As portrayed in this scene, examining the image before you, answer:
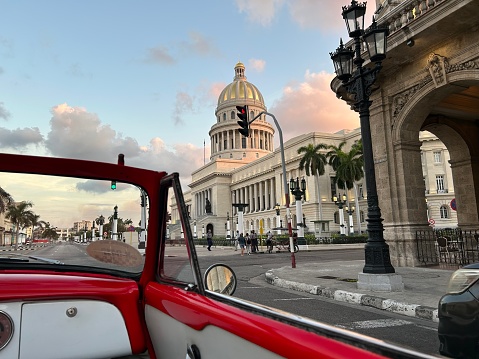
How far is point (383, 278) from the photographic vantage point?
8.09m

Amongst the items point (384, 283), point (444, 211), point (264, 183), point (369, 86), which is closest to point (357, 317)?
point (384, 283)

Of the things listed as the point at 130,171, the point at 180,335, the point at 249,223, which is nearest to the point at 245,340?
the point at 180,335

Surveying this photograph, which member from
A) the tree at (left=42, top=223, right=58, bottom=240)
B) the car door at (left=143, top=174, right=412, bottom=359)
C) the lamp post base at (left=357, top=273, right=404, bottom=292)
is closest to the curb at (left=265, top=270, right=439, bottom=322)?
the lamp post base at (left=357, top=273, right=404, bottom=292)

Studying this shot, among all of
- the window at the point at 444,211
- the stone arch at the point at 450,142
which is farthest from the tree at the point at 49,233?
the window at the point at 444,211

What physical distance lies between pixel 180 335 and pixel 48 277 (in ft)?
3.01

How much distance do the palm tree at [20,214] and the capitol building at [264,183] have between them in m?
27.4

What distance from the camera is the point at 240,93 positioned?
101 meters

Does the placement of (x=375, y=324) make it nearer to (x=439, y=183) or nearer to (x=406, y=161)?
(x=406, y=161)

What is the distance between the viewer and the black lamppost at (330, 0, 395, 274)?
27.8ft

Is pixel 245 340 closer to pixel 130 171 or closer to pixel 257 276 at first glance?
pixel 130 171

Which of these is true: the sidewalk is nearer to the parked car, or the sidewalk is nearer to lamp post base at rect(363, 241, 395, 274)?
lamp post base at rect(363, 241, 395, 274)

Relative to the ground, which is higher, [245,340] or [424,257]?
[245,340]

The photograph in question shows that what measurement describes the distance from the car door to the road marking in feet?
13.3

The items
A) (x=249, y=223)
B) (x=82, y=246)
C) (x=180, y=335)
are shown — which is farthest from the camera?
(x=249, y=223)
